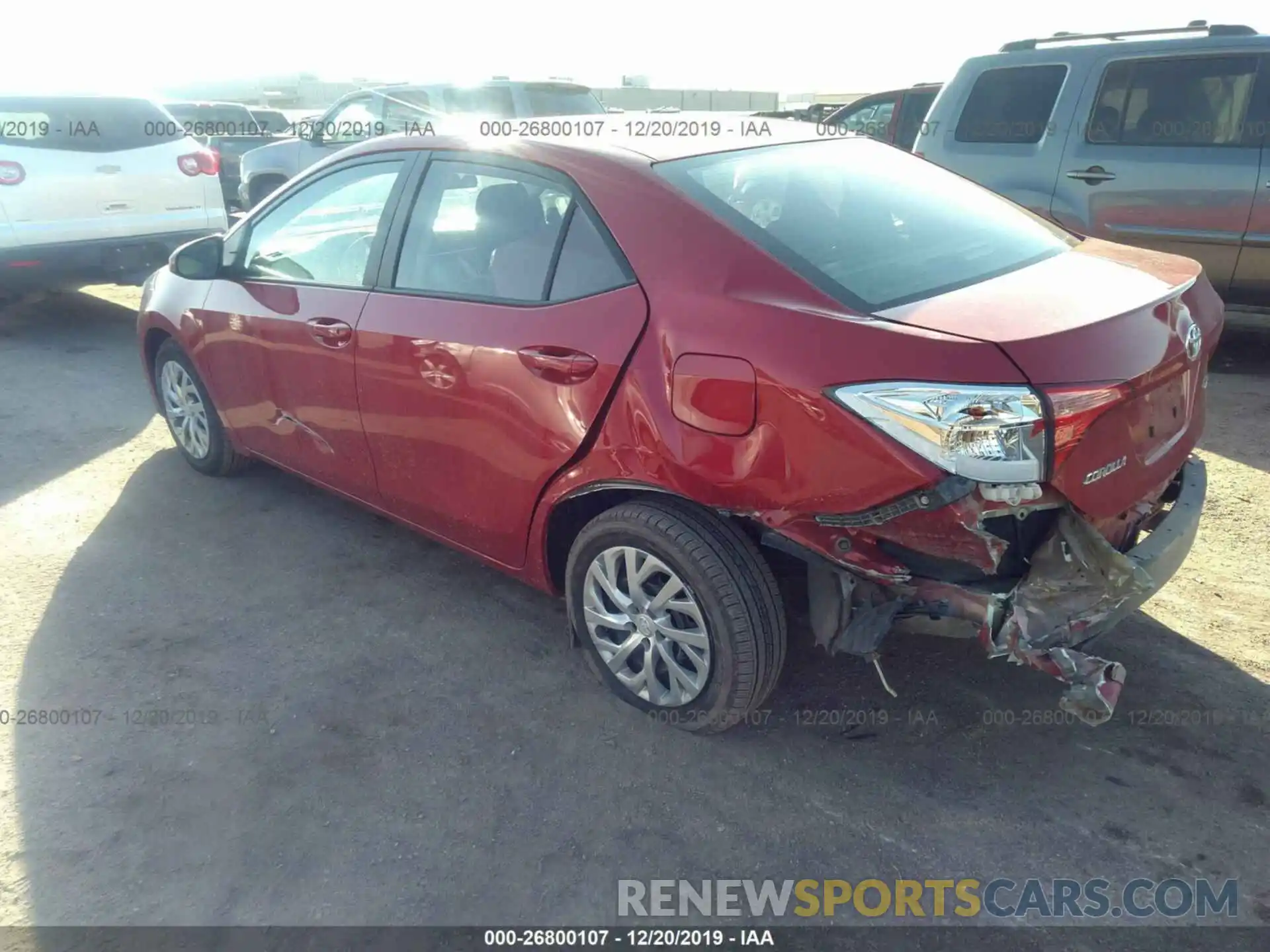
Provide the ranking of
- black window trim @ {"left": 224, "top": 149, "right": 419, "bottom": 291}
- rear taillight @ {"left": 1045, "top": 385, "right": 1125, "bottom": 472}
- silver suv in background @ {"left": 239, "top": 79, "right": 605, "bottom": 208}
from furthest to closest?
silver suv in background @ {"left": 239, "top": 79, "right": 605, "bottom": 208}, black window trim @ {"left": 224, "top": 149, "right": 419, "bottom": 291}, rear taillight @ {"left": 1045, "top": 385, "right": 1125, "bottom": 472}

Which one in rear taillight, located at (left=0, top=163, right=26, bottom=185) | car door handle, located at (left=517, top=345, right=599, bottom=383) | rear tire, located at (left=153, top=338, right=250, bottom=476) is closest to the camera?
car door handle, located at (left=517, top=345, right=599, bottom=383)

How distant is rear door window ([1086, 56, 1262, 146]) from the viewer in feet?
18.6

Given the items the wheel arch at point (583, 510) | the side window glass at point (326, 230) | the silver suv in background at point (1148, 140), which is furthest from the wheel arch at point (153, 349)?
the silver suv in background at point (1148, 140)

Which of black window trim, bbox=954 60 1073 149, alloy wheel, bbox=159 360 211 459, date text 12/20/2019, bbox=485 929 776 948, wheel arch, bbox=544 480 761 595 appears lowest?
date text 12/20/2019, bbox=485 929 776 948

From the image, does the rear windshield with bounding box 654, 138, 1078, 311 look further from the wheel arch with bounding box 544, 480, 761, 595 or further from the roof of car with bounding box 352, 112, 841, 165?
the wheel arch with bounding box 544, 480, 761, 595

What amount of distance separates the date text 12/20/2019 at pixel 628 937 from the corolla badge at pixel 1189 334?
188 cm

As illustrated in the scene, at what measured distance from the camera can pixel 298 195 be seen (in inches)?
155

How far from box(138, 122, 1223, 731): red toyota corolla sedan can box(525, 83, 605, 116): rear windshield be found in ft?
19.7

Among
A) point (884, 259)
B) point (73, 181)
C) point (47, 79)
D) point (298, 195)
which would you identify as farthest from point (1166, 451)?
point (47, 79)

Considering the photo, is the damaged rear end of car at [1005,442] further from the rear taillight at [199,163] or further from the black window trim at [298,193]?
the rear taillight at [199,163]

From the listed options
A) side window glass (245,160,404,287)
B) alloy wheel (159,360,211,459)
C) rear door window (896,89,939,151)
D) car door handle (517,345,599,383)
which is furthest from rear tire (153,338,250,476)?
rear door window (896,89,939,151)

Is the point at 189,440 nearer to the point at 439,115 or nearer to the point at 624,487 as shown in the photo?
the point at 624,487

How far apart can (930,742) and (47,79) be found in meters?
8.05

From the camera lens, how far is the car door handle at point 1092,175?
6.00m
